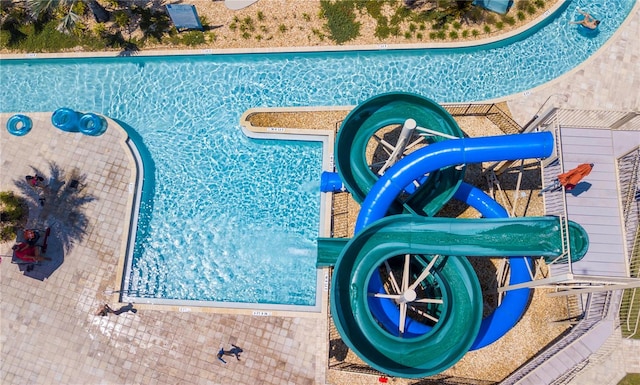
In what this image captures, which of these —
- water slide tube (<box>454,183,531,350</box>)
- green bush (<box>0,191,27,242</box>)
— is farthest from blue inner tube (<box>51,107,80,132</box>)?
water slide tube (<box>454,183,531,350</box>)

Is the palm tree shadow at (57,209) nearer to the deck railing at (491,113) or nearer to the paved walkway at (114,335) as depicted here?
the paved walkway at (114,335)

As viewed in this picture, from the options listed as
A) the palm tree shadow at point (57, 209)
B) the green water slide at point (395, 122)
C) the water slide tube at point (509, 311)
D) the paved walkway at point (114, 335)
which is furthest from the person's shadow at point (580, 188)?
the palm tree shadow at point (57, 209)

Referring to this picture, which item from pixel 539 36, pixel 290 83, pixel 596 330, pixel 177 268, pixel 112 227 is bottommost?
pixel 596 330

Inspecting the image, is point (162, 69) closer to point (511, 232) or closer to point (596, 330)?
point (511, 232)

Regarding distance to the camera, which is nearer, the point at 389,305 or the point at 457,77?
the point at 389,305

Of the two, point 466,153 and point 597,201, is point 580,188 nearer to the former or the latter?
point 597,201

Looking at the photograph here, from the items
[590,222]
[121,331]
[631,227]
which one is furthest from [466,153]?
[121,331]

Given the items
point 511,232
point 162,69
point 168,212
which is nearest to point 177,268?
point 168,212
